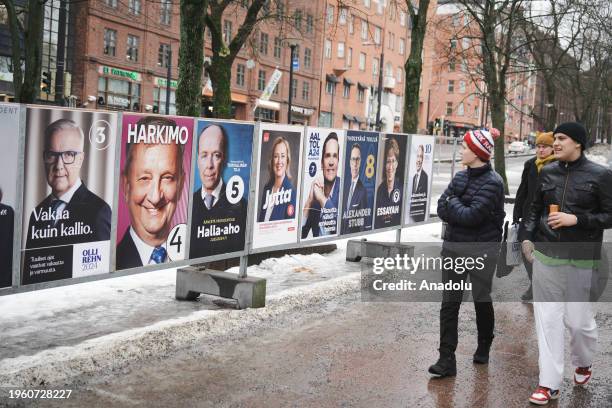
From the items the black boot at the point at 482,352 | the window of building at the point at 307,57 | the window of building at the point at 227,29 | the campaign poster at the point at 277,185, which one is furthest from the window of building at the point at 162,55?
the black boot at the point at 482,352

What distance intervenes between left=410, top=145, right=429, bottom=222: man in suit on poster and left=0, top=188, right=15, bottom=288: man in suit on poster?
6.94m

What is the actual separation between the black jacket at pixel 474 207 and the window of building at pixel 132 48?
150 ft

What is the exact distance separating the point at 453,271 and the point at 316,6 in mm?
62955

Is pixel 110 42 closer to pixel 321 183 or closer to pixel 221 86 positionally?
pixel 221 86

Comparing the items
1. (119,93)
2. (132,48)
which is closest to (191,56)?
(119,93)

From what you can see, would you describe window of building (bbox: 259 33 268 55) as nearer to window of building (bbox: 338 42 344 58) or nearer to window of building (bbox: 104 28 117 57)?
window of building (bbox: 338 42 344 58)

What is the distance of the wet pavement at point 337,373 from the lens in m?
5.07

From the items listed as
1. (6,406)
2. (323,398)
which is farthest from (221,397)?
(6,406)

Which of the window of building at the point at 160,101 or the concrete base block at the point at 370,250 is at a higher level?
the window of building at the point at 160,101

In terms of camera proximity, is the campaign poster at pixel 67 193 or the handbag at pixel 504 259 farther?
the handbag at pixel 504 259

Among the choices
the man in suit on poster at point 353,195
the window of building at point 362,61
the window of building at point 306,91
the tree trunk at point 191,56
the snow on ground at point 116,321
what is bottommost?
the snow on ground at point 116,321

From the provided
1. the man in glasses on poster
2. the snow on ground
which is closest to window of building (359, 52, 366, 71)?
the snow on ground

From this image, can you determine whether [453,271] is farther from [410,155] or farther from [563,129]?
[410,155]

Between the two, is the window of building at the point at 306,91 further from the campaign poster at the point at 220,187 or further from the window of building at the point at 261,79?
the campaign poster at the point at 220,187
